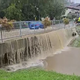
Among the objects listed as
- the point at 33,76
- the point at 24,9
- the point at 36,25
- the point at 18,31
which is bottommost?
the point at 33,76

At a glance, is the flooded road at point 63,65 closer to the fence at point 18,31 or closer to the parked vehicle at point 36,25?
the fence at point 18,31

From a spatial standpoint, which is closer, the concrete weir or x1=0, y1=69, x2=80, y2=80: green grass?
x1=0, y1=69, x2=80, y2=80: green grass

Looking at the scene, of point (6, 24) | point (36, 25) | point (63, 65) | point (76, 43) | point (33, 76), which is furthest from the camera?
point (76, 43)

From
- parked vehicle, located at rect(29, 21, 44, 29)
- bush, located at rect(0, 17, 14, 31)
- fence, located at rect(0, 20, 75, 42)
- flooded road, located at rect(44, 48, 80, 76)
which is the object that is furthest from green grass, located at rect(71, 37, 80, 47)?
bush, located at rect(0, 17, 14, 31)

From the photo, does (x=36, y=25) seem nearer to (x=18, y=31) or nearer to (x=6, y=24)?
(x=18, y=31)

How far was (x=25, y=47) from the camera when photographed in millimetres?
10977

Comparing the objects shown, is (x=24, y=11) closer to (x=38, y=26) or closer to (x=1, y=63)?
(x=38, y=26)

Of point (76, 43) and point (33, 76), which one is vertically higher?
point (33, 76)

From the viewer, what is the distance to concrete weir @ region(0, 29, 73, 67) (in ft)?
29.9

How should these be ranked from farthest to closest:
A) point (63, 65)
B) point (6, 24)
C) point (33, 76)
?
point (63, 65)
point (6, 24)
point (33, 76)

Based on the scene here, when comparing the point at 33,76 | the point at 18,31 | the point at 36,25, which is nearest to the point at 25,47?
the point at 18,31

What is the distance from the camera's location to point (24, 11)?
78.4 feet

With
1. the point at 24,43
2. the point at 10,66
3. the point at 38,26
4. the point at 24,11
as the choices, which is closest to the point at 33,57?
the point at 24,43

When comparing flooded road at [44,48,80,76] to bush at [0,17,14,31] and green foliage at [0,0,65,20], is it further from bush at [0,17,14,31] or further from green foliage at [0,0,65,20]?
green foliage at [0,0,65,20]
